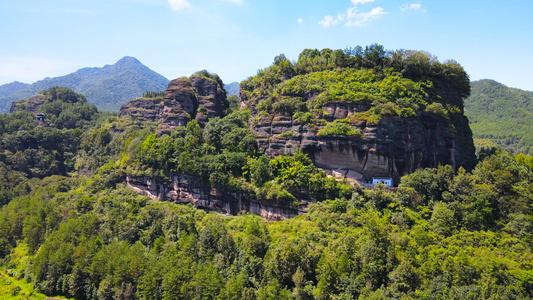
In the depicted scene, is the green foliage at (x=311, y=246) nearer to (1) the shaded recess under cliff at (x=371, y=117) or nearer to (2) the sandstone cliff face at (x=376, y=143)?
(2) the sandstone cliff face at (x=376, y=143)

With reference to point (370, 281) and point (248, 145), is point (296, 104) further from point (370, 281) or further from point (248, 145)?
point (370, 281)

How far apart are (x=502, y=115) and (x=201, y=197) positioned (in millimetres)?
111281

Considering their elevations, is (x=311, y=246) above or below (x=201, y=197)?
below

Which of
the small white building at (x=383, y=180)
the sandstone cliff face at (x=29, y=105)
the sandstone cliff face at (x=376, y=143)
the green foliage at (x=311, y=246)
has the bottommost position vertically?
the green foliage at (x=311, y=246)

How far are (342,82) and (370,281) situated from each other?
24.7 meters

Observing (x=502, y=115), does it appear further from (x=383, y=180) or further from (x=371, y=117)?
(x=371, y=117)

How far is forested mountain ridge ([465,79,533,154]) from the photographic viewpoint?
290 ft

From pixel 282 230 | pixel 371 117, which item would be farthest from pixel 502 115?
pixel 282 230

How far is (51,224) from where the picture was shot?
42812 millimetres

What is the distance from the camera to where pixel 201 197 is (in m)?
42.2

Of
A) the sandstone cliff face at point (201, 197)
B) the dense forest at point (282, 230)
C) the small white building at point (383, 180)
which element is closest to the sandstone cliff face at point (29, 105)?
the dense forest at point (282, 230)

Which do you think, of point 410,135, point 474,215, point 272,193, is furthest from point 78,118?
point 474,215

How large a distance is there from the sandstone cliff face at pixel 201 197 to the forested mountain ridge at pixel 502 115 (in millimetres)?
72730

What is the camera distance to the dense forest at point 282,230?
1007 inches
